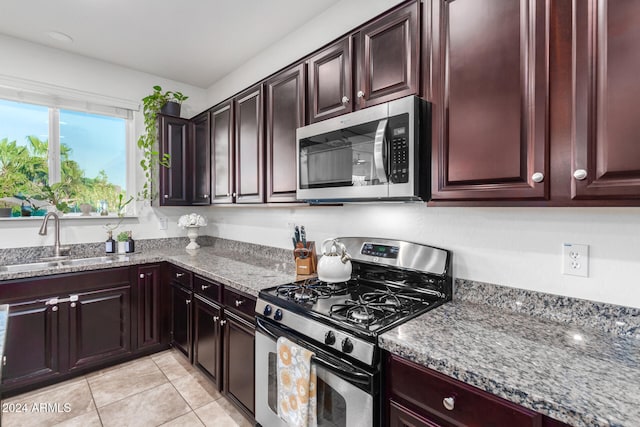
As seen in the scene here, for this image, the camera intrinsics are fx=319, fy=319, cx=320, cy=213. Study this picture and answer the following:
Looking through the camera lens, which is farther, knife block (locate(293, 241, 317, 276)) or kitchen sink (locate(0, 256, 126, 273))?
kitchen sink (locate(0, 256, 126, 273))

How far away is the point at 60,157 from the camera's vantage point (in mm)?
2957

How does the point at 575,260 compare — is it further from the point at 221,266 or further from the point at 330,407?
the point at 221,266

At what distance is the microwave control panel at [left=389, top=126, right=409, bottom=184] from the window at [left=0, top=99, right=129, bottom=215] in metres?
3.00

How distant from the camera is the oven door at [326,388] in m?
1.18

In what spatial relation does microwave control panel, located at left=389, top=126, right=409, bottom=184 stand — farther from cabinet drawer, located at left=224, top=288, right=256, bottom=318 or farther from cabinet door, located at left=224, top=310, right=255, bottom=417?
cabinet door, located at left=224, top=310, right=255, bottom=417

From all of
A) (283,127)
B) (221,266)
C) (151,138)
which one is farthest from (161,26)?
(221,266)

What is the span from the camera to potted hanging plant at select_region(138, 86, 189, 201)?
10.5 ft

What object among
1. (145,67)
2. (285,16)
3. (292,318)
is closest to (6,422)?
(292,318)

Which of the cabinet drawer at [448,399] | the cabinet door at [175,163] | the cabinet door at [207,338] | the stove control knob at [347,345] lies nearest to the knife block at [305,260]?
the cabinet door at [207,338]

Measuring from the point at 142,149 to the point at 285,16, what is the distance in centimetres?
205

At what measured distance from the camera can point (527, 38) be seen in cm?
109

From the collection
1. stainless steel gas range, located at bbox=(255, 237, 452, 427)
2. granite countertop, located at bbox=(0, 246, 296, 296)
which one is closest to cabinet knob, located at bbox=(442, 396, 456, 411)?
stainless steel gas range, located at bbox=(255, 237, 452, 427)

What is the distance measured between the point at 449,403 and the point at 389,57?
142cm

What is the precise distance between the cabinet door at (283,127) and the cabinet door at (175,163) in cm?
142
